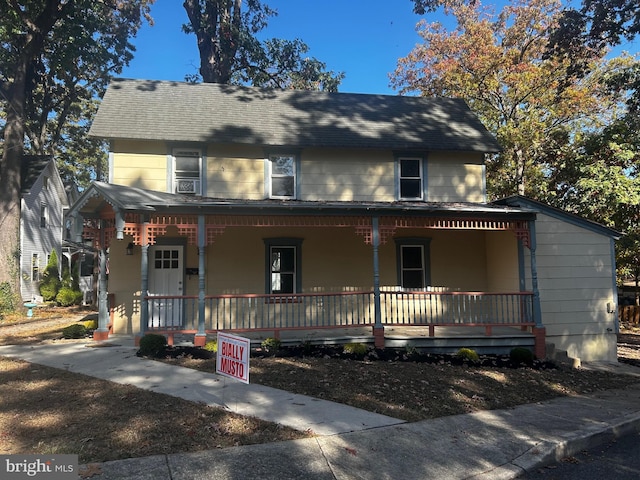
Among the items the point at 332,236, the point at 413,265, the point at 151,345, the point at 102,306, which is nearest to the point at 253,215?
the point at 332,236

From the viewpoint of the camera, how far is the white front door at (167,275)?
11.0m

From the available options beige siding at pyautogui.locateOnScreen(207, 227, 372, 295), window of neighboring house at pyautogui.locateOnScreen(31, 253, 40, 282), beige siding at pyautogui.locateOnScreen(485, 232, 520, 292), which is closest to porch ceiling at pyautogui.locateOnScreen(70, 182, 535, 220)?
beige siding at pyautogui.locateOnScreen(485, 232, 520, 292)

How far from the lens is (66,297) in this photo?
70.0 feet

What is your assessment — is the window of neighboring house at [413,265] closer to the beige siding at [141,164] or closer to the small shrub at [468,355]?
the small shrub at [468,355]

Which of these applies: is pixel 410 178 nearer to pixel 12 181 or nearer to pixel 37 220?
pixel 12 181

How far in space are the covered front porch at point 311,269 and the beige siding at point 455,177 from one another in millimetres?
1139

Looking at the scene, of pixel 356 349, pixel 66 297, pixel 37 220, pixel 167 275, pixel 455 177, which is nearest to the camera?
pixel 356 349

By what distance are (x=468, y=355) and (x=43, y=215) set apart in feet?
83.1

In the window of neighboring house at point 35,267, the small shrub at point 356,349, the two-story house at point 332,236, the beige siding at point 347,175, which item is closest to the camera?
the small shrub at point 356,349

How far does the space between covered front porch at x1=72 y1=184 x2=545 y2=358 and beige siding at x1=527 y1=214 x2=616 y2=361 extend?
58 centimetres

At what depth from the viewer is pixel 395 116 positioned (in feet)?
45.5

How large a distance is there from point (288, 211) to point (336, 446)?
5663 millimetres

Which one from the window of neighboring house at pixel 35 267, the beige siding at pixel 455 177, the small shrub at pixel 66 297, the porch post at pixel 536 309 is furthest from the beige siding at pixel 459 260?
the window of neighboring house at pixel 35 267

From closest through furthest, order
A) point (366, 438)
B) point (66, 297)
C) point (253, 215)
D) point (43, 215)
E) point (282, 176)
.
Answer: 1. point (366, 438)
2. point (253, 215)
3. point (282, 176)
4. point (66, 297)
5. point (43, 215)
